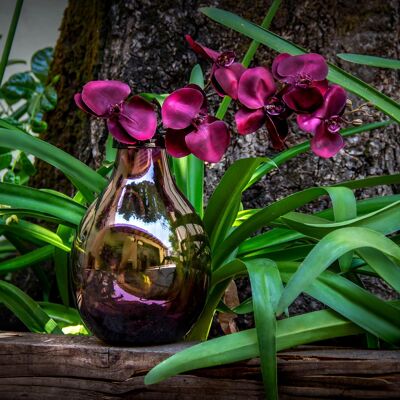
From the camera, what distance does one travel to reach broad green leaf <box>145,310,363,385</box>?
740mm

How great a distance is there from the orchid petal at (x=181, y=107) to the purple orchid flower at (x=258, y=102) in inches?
2.0

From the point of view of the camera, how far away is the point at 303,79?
82 centimetres

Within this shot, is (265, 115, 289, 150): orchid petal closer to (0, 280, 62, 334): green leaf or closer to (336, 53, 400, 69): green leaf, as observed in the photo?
(336, 53, 400, 69): green leaf

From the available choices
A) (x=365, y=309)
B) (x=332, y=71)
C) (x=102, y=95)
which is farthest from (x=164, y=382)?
(x=332, y=71)

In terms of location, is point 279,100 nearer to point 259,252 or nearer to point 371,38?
point 259,252

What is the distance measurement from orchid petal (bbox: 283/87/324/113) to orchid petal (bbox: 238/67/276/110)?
0.03m

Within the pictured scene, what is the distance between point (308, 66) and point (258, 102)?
0.07m

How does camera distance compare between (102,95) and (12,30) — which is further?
(12,30)

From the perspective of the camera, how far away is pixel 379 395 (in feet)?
2.53

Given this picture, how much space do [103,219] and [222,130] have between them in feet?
0.66

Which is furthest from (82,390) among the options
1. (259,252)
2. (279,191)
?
(279,191)

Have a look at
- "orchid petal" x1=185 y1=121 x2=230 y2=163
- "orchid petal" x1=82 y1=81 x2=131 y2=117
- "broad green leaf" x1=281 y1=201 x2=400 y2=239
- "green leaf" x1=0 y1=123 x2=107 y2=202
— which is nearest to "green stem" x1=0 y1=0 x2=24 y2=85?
"green leaf" x1=0 y1=123 x2=107 y2=202

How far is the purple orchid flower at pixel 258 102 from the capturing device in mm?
827

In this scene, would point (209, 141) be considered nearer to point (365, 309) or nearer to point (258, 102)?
point (258, 102)
